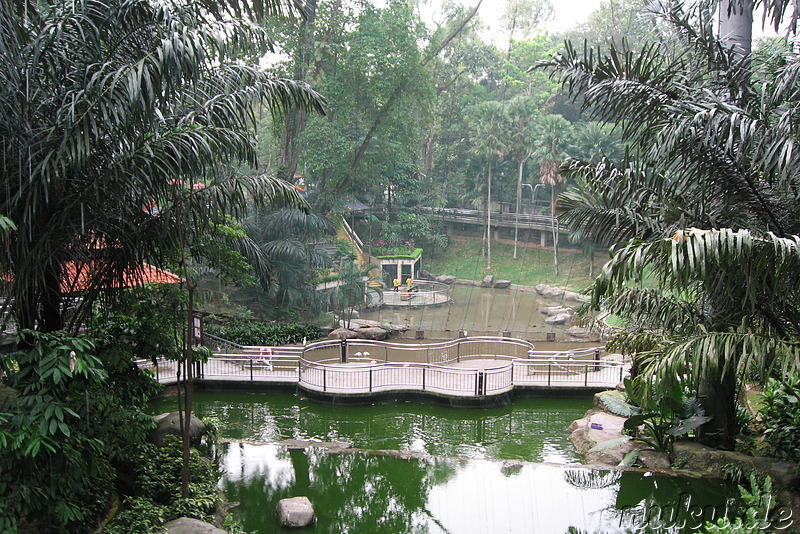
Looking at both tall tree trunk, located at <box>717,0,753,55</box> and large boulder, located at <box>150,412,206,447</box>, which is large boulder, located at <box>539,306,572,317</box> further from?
large boulder, located at <box>150,412,206,447</box>

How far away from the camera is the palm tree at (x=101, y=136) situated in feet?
17.5

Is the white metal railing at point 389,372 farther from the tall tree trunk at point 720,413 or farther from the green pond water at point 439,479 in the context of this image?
the tall tree trunk at point 720,413

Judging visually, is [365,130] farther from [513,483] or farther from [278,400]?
[513,483]

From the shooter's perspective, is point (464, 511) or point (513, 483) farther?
point (513, 483)

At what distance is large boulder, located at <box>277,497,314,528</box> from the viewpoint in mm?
6832

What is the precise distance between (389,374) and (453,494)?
4.73 meters

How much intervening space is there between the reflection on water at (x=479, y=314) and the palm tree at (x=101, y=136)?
563 inches

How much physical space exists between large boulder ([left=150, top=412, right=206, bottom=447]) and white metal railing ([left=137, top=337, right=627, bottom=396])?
3.37 meters

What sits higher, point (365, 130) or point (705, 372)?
point (365, 130)

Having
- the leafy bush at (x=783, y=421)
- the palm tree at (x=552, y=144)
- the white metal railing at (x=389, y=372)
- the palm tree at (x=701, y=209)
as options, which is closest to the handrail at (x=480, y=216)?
the palm tree at (x=552, y=144)

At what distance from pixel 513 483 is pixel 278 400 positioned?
5407 mm

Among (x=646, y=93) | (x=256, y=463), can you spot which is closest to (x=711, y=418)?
(x=646, y=93)

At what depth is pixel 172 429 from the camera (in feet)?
26.4

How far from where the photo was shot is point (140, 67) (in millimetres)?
5289
